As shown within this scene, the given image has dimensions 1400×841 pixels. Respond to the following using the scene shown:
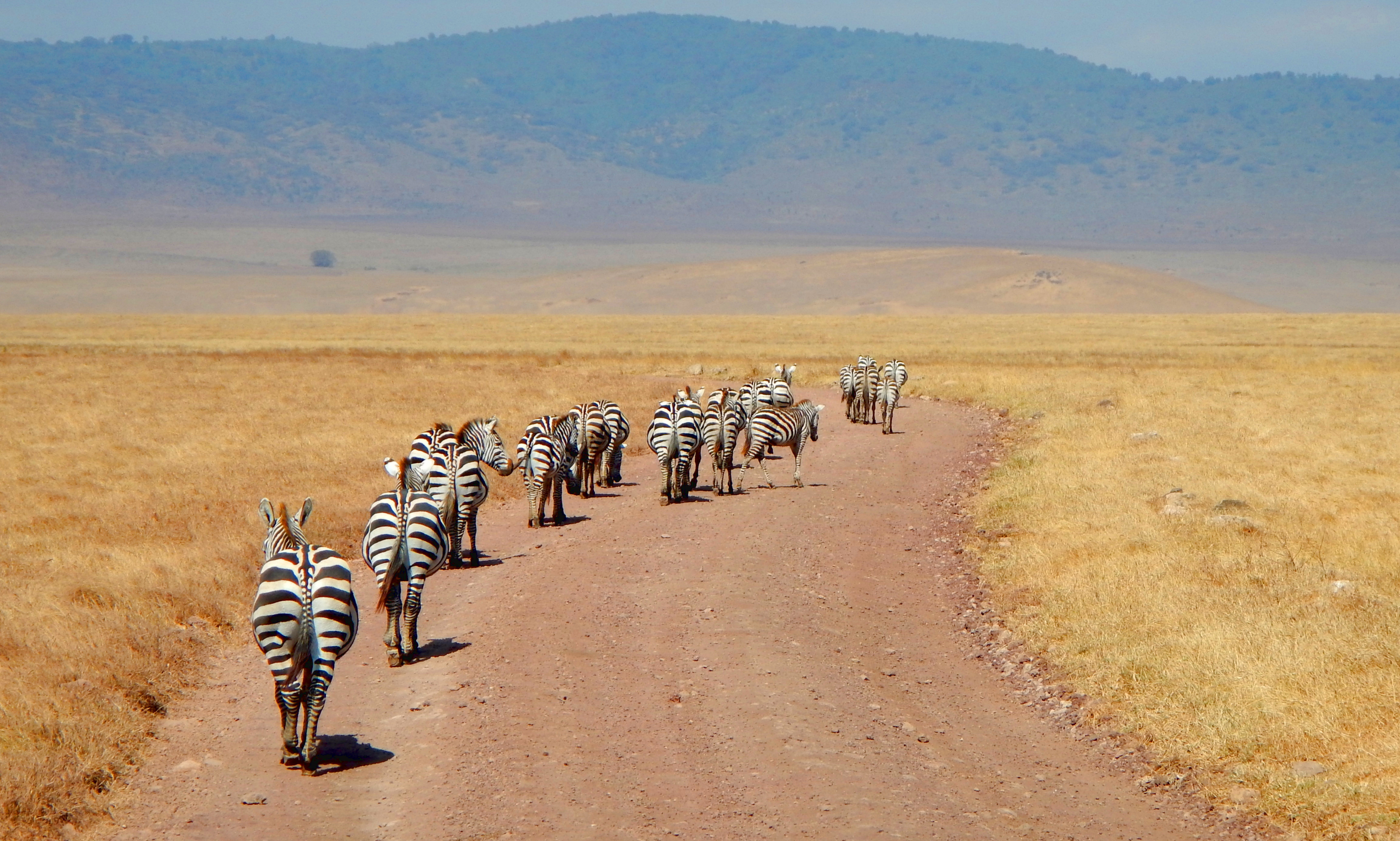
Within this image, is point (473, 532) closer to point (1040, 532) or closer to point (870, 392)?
point (1040, 532)

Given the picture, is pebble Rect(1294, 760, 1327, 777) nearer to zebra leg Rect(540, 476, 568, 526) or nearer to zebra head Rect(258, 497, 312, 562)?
zebra head Rect(258, 497, 312, 562)

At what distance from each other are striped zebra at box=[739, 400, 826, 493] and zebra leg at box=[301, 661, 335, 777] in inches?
440

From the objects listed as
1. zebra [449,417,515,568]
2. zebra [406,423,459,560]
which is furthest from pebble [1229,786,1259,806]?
zebra [449,417,515,568]

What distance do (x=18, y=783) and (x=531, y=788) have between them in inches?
119

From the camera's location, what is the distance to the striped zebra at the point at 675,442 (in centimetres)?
1781

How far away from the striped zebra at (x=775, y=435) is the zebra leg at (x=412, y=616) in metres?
8.91

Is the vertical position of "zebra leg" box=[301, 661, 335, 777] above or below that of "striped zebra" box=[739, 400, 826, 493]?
below

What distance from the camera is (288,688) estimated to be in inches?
339

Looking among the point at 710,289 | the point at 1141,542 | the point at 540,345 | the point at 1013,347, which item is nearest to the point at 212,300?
the point at 710,289

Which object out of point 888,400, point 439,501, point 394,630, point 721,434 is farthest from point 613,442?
point 394,630

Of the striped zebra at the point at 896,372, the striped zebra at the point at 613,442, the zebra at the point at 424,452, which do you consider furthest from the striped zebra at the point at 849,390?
the zebra at the point at 424,452

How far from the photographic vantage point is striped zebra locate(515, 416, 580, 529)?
16.3m

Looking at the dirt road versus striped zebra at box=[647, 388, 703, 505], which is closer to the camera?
the dirt road

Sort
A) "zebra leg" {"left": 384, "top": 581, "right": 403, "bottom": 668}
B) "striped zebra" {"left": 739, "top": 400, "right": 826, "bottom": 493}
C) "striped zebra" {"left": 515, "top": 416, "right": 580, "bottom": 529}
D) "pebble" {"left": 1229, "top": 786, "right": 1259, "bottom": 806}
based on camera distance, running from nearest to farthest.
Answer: "pebble" {"left": 1229, "top": 786, "right": 1259, "bottom": 806} → "zebra leg" {"left": 384, "top": 581, "right": 403, "bottom": 668} → "striped zebra" {"left": 515, "top": 416, "right": 580, "bottom": 529} → "striped zebra" {"left": 739, "top": 400, "right": 826, "bottom": 493}
